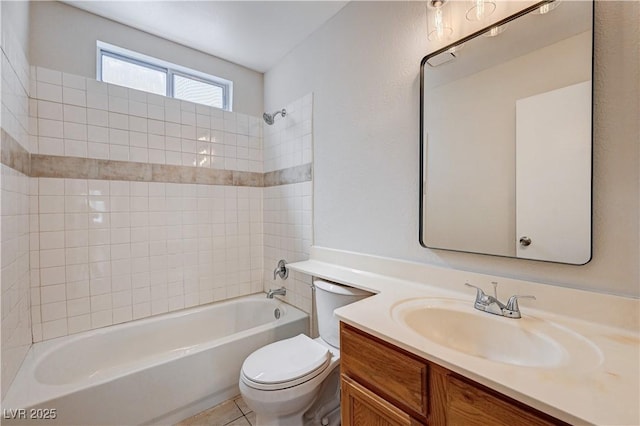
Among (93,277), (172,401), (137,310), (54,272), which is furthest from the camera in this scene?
(137,310)

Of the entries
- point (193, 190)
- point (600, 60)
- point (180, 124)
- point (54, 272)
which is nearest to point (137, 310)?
point (54, 272)

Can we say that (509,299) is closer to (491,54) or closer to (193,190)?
(491,54)

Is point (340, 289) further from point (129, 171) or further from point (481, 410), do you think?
point (129, 171)

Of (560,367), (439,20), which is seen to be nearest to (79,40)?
(439,20)

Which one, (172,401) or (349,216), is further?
(349,216)

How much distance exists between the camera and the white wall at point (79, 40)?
5.70 feet

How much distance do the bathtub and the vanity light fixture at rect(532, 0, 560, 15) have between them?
84.7 inches

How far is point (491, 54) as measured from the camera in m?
1.17

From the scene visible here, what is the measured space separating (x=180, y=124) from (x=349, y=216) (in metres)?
1.60

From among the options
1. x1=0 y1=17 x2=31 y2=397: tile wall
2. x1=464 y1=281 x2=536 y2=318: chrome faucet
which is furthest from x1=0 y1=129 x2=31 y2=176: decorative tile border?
x1=464 y1=281 x2=536 y2=318: chrome faucet

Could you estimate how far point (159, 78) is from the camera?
7.45ft

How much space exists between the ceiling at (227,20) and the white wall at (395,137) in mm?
131

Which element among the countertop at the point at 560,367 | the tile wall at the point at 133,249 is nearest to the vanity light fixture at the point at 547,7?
the countertop at the point at 560,367

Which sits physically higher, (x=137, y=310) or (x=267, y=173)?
(x=267, y=173)
